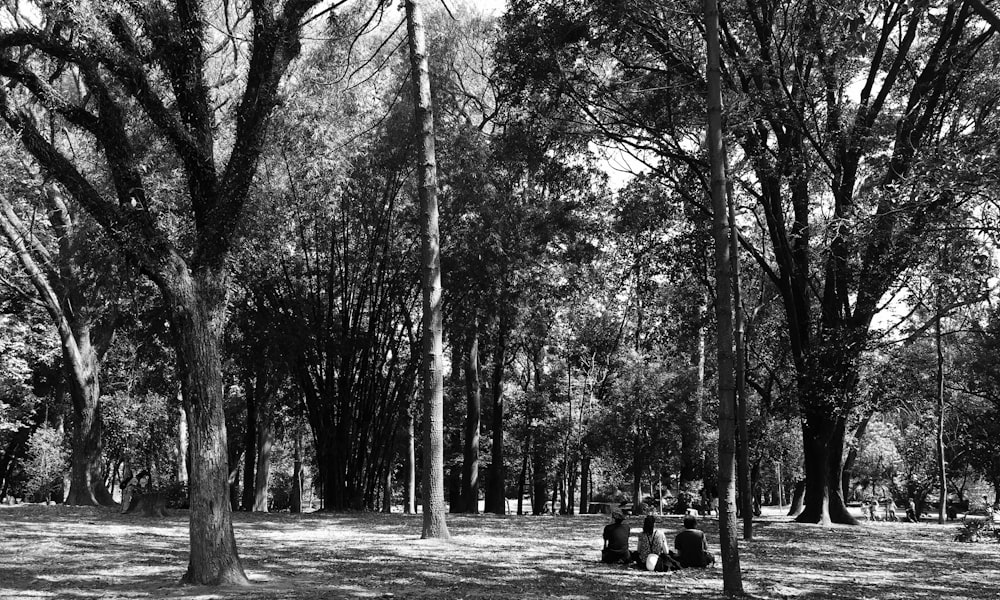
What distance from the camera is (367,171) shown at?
57.0 ft

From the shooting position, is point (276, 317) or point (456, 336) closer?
point (276, 317)

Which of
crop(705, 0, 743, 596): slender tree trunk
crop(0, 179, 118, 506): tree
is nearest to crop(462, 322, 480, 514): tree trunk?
crop(0, 179, 118, 506): tree

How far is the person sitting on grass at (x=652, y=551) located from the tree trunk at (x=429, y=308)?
10.4 ft

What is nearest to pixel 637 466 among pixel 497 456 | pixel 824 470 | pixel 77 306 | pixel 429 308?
pixel 497 456

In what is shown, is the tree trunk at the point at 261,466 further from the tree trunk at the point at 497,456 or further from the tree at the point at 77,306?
the tree trunk at the point at 497,456

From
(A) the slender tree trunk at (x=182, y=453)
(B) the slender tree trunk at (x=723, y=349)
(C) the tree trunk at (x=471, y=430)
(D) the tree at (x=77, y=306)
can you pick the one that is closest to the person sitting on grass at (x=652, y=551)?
(B) the slender tree trunk at (x=723, y=349)

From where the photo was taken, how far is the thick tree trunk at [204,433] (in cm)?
677

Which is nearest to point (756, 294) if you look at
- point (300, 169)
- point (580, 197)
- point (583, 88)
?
point (580, 197)

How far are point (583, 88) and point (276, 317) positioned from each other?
352 inches

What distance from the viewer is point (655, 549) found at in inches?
359

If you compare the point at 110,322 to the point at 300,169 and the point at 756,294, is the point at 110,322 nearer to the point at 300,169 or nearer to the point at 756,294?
the point at 300,169

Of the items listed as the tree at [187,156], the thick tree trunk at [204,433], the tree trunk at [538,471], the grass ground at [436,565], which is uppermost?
the tree at [187,156]

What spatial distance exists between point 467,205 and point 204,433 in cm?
1093

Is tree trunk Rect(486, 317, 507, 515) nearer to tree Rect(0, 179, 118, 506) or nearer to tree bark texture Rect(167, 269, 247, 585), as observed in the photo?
tree Rect(0, 179, 118, 506)
